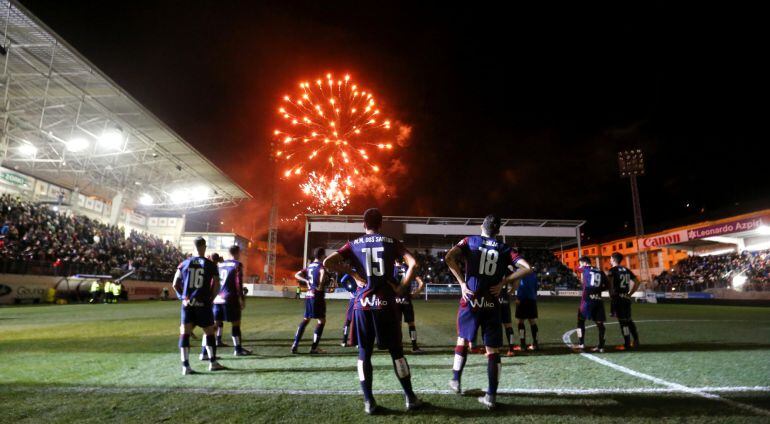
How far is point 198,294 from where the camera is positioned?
6.36 m

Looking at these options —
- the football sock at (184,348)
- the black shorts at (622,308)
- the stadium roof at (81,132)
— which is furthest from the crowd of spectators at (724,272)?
the stadium roof at (81,132)

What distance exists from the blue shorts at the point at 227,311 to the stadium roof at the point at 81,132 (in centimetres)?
1810

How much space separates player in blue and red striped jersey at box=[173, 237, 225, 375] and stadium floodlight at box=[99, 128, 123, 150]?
26.7m

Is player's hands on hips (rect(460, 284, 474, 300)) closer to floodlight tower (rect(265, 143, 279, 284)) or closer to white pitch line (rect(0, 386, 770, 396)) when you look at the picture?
white pitch line (rect(0, 386, 770, 396))

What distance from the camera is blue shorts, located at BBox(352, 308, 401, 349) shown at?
168 inches

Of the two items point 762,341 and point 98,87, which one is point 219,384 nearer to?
point 762,341

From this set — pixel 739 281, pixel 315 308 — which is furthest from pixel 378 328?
pixel 739 281

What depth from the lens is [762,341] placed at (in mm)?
8945

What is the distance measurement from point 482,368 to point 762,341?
7.47 metres

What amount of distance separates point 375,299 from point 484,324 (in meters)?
1.35

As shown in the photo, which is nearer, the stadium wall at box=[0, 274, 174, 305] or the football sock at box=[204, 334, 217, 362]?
the football sock at box=[204, 334, 217, 362]

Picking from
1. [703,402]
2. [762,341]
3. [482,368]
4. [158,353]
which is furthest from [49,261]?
[762,341]

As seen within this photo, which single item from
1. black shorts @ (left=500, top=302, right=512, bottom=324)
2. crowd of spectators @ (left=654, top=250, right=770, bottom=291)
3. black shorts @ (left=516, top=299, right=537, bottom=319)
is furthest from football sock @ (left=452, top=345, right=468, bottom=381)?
crowd of spectators @ (left=654, top=250, right=770, bottom=291)

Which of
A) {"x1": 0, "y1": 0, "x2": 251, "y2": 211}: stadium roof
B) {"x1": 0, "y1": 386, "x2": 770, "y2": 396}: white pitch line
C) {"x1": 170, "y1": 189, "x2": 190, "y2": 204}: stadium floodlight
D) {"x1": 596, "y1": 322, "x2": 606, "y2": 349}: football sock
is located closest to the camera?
{"x1": 0, "y1": 386, "x2": 770, "y2": 396}: white pitch line
